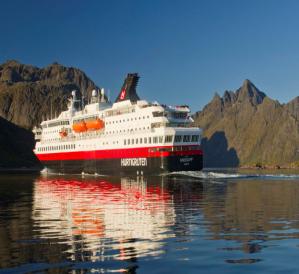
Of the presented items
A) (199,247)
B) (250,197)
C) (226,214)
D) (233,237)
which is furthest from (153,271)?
(250,197)

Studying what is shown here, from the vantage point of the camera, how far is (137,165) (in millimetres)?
81000

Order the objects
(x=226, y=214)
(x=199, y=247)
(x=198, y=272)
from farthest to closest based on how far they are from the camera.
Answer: (x=226, y=214) < (x=199, y=247) < (x=198, y=272)

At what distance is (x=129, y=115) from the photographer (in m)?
84.9

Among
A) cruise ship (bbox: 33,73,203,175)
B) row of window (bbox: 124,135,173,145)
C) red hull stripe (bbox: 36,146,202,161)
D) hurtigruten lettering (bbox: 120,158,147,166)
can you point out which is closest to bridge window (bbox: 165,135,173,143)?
row of window (bbox: 124,135,173,145)

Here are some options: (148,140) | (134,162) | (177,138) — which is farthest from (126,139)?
(177,138)

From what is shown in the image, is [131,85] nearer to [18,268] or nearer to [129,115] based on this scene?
[129,115]

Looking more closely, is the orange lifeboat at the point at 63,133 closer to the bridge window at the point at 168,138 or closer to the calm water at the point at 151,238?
the bridge window at the point at 168,138

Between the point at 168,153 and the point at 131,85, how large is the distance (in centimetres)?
2132

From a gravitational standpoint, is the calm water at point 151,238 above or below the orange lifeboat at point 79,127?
below

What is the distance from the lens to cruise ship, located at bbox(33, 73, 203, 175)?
252 feet

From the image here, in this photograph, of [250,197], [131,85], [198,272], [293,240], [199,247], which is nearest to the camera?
[198,272]

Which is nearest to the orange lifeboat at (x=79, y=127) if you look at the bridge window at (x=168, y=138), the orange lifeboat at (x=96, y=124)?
the orange lifeboat at (x=96, y=124)

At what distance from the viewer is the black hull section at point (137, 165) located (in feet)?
250

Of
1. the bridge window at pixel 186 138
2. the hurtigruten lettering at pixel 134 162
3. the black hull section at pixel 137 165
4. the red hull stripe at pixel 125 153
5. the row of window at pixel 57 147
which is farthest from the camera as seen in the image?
the row of window at pixel 57 147
